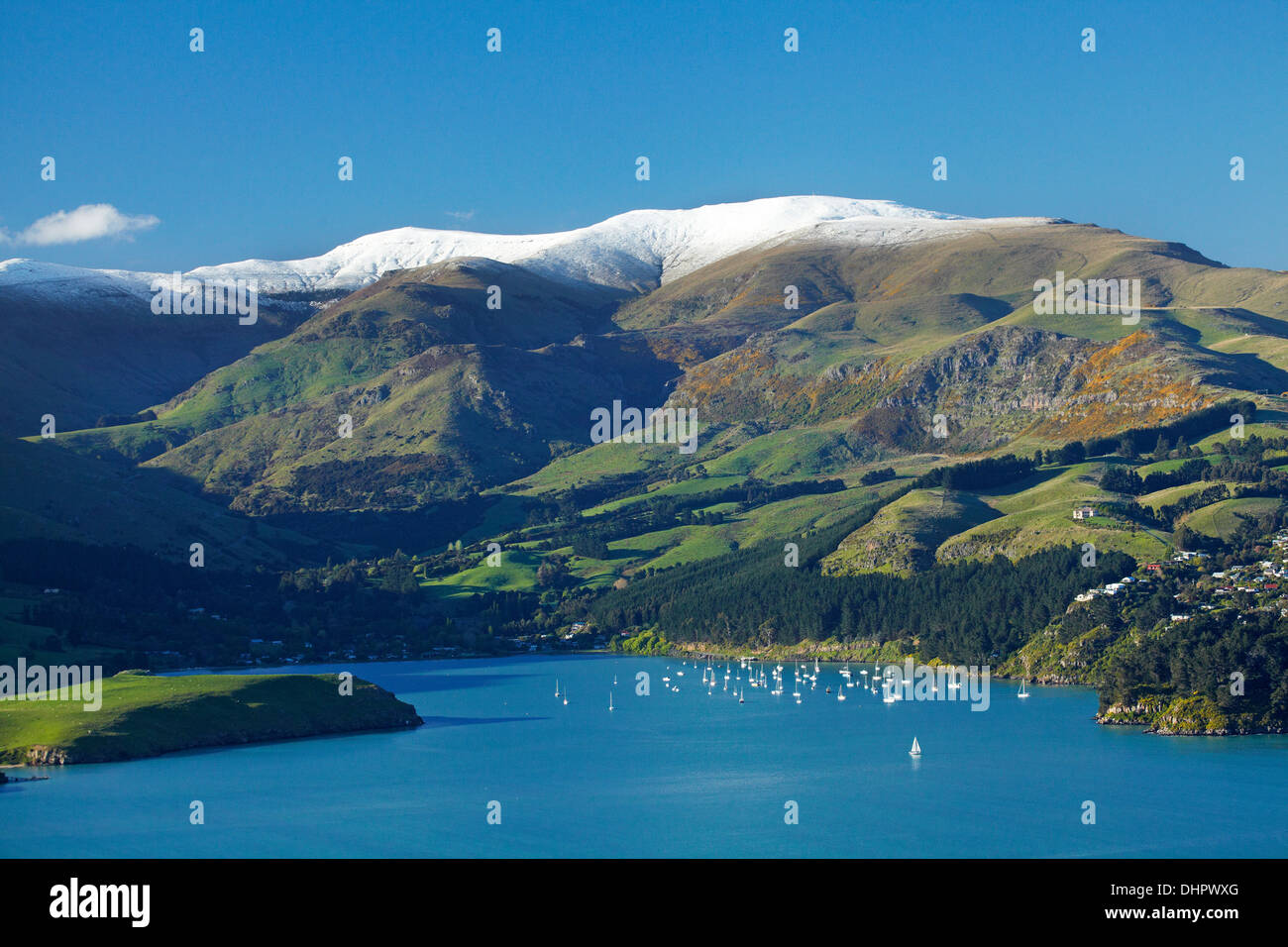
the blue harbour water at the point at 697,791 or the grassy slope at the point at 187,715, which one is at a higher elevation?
the grassy slope at the point at 187,715

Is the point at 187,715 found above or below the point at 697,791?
above

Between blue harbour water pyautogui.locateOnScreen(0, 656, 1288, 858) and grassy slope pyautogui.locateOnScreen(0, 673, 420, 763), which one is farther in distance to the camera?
grassy slope pyautogui.locateOnScreen(0, 673, 420, 763)

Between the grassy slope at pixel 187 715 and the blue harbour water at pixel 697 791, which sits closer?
the blue harbour water at pixel 697 791

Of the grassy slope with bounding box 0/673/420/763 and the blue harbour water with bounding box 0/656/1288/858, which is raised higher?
the grassy slope with bounding box 0/673/420/763

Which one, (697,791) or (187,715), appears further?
(187,715)
